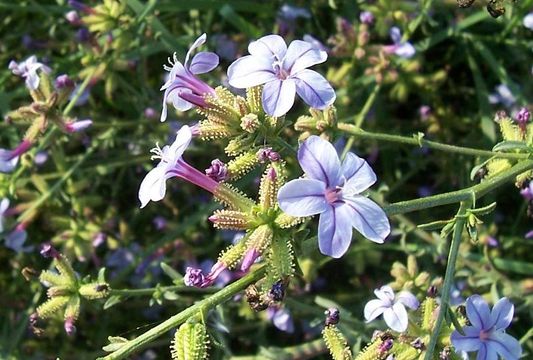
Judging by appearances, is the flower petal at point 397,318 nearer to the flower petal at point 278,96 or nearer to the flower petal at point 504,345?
the flower petal at point 504,345

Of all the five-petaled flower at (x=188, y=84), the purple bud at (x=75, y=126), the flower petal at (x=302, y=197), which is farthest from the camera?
the purple bud at (x=75, y=126)

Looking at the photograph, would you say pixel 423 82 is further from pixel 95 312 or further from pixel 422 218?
pixel 95 312

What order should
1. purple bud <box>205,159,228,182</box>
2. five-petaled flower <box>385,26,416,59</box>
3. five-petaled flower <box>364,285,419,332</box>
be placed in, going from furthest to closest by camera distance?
five-petaled flower <box>385,26,416,59</box> → five-petaled flower <box>364,285,419,332</box> → purple bud <box>205,159,228,182</box>

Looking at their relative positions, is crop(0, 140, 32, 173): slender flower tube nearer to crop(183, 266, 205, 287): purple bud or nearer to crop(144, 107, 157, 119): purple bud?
crop(144, 107, 157, 119): purple bud

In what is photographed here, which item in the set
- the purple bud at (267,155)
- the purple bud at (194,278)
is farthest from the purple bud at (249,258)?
the purple bud at (267,155)

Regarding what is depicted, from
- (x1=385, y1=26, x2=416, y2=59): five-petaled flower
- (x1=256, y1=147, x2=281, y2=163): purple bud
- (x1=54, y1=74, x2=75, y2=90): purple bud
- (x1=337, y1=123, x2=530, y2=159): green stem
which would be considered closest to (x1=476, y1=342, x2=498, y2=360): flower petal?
(x1=337, y1=123, x2=530, y2=159): green stem

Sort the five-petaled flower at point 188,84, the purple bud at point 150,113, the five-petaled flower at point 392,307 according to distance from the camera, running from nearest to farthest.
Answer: the five-petaled flower at point 188,84
the five-petaled flower at point 392,307
the purple bud at point 150,113
